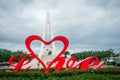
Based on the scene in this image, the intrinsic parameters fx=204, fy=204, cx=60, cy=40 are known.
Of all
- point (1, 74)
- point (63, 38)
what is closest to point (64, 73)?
point (63, 38)

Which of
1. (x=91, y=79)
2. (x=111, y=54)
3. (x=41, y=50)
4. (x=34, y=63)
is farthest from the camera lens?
(x=111, y=54)

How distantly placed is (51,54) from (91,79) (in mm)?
27125

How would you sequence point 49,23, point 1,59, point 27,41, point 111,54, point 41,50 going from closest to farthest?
1. point 27,41
2. point 41,50
3. point 49,23
4. point 1,59
5. point 111,54

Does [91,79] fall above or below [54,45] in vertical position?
below

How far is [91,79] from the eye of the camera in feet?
34.7

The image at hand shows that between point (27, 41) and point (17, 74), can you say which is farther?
point (27, 41)

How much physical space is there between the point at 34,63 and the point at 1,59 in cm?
2786

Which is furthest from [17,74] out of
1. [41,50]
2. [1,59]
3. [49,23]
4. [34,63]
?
[1,59]

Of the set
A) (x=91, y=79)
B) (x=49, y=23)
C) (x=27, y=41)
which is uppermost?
(x=49, y=23)

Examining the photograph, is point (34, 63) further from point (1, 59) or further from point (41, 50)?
point (1, 59)

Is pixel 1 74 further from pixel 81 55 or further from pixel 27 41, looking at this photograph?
pixel 81 55

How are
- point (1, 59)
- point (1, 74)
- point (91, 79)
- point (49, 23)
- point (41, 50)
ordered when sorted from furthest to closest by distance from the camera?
point (1, 59) < point (49, 23) < point (41, 50) < point (1, 74) < point (91, 79)

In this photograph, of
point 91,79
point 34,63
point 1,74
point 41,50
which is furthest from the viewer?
point 41,50

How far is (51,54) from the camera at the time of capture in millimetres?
37500
